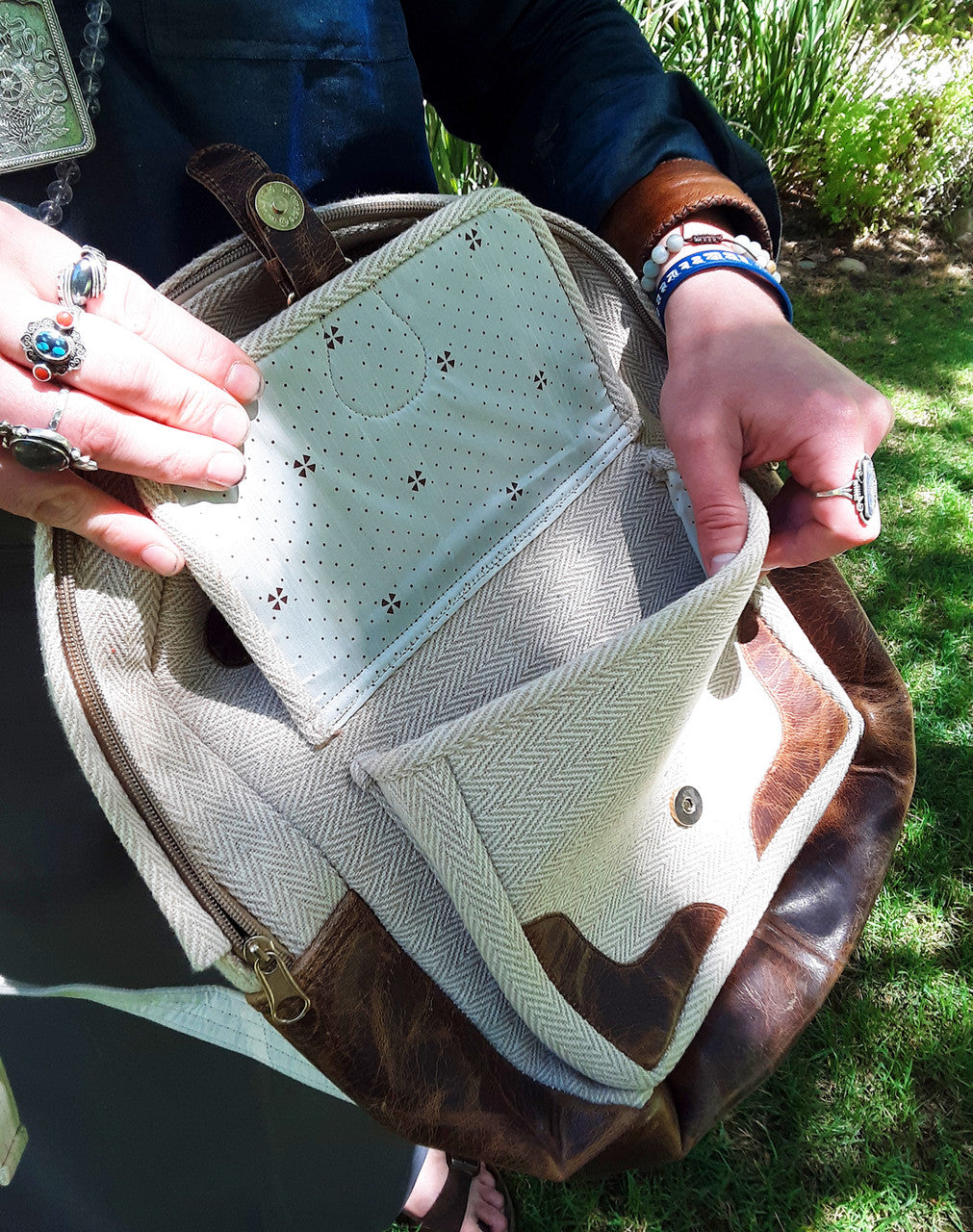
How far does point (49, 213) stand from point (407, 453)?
0.39 metres

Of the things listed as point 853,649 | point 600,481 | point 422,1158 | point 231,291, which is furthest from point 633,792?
point 422,1158

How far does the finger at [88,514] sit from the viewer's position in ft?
2.27

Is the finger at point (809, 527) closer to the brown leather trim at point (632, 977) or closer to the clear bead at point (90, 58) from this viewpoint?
the brown leather trim at point (632, 977)

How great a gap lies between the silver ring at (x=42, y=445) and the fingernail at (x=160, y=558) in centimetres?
10

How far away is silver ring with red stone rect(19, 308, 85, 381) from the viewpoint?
2.06 ft

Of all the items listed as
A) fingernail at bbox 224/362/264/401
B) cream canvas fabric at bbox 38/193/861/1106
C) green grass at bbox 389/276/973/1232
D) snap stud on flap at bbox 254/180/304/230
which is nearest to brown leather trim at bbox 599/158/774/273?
cream canvas fabric at bbox 38/193/861/1106

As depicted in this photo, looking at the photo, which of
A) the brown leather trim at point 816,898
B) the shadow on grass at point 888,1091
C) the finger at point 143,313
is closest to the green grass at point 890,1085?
the shadow on grass at point 888,1091

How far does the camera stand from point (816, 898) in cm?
120

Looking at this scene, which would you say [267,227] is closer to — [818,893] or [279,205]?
[279,205]

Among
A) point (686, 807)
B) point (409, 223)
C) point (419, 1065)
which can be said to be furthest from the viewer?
point (686, 807)

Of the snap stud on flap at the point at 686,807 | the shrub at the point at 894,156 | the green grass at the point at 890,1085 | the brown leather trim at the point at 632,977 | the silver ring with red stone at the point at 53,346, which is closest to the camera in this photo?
the silver ring with red stone at the point at 53,346

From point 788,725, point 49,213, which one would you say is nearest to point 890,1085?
point 788,725

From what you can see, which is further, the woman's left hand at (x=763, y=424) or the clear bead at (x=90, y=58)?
the woman's left hand at (x=763, y=424)

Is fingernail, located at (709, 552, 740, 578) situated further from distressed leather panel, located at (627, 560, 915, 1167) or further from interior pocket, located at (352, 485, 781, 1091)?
distressed leather panel, located at (627, 560, 915, 1167)
